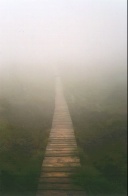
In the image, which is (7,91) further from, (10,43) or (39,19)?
(39,19)

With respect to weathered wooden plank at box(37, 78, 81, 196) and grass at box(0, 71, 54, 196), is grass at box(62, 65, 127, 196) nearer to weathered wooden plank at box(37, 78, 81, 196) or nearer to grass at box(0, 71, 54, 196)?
weathered wooden plank at box(37, 78, 81, 196)

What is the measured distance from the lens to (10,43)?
1.44 m

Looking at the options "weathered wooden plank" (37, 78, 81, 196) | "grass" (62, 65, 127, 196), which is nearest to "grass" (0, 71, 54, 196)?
"weathered wooden plank" (37, 78, 81, 196)

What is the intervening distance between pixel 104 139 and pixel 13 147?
0.45 metres

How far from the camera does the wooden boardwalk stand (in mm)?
1281

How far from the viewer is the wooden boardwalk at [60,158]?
128cm

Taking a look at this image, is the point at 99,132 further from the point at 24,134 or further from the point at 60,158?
the point at 24,134

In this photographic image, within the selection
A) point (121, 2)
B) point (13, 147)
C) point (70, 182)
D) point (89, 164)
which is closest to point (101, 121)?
point (89, 164)

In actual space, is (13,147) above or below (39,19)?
below

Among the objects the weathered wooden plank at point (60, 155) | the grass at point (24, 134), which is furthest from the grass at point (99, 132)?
the grass at point (24, 134)

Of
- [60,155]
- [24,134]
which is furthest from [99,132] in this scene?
[24,134]

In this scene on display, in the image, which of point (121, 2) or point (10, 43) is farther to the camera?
point (10, 43)

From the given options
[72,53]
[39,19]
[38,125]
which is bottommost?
[38,125]

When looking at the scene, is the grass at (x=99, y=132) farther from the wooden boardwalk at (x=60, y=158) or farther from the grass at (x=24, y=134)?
the grass at (x=24, y=134)
